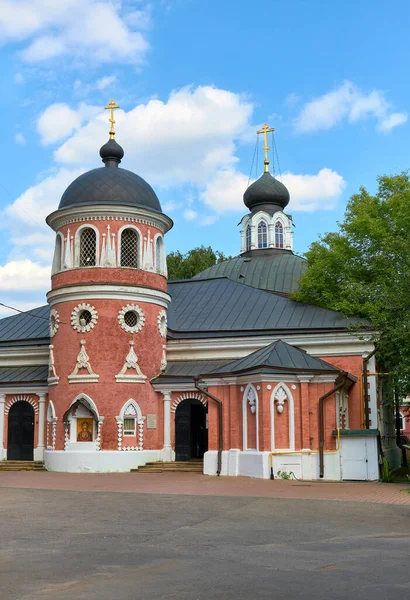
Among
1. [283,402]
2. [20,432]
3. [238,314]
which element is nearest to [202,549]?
[283,402]

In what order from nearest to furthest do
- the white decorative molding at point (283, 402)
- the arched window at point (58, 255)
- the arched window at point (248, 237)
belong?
the white decorative molding at point (283, 402) → the arched window at point (58, 255) → the arched window at point (248, 237)

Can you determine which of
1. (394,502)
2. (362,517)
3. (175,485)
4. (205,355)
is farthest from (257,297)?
(362,517)

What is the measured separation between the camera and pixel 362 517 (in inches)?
511

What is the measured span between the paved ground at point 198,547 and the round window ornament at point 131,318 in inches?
380

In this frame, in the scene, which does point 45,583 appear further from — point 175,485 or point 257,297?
point 257,297

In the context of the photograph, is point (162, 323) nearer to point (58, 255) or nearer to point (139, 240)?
point (139, 240)

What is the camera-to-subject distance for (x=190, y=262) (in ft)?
168

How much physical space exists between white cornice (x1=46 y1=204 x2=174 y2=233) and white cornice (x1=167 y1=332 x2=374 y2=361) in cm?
504

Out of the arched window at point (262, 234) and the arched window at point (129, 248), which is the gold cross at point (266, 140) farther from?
the arched window at point (129, 248)

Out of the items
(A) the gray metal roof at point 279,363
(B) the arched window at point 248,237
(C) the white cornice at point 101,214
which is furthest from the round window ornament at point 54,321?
(B) the arched window at point 248,237

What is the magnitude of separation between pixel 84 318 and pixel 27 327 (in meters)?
6.41

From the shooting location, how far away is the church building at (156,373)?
2239 centimetres

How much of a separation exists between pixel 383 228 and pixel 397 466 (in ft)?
33.2

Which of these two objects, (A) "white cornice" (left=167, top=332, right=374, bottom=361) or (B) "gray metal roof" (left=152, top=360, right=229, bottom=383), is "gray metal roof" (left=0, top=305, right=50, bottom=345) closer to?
(B) "gray metal roof" (left=152, top=360, right=229, bottom=383)
